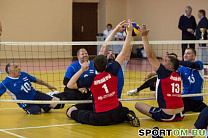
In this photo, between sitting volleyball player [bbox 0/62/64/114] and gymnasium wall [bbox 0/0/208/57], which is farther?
gymnasium wall [bbox 0/0/208/57]

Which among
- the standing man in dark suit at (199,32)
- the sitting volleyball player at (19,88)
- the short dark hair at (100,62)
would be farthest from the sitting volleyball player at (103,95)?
the standing man in dark suit at (199,32)

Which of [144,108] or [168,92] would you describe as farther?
[144,108]

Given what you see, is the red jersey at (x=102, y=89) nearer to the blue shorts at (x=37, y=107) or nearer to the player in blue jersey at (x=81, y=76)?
the player in blue jersey at (x=81, y=76)

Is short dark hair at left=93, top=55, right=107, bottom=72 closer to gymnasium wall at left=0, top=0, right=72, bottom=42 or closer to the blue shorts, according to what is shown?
the blue shorts

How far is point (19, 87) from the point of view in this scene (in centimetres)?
769

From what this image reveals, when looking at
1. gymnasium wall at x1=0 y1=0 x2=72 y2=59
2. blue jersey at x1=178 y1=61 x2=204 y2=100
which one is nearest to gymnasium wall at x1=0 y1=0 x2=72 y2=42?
gymnasium wall at x1=0 y1=0 x2=72 y2=59

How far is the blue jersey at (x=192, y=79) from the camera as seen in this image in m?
8.01

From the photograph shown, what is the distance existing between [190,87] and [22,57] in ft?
50.8

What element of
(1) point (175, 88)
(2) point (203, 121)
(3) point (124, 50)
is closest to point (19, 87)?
(3) point (124, 50)

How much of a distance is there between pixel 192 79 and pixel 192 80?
0.05 meters

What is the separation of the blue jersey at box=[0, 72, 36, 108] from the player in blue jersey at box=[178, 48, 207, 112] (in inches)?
121

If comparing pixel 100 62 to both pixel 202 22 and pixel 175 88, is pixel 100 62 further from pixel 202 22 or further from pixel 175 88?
pixel 202 22

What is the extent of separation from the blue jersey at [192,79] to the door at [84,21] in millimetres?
17151

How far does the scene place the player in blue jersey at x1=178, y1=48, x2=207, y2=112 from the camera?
7.94 m
